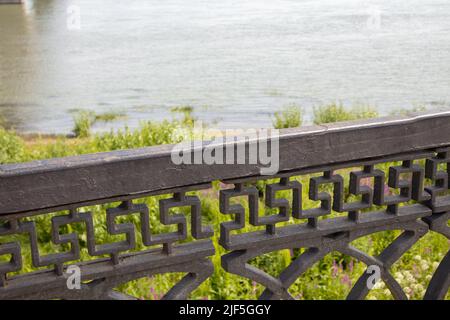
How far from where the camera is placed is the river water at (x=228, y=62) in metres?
16.0

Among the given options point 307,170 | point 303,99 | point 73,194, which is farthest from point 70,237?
point 303,99

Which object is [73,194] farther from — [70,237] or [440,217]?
[440,217]

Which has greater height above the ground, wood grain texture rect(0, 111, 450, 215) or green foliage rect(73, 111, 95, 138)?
wood grain texture rect(0, 111, 450, 215)

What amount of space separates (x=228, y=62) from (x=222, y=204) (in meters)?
18.7

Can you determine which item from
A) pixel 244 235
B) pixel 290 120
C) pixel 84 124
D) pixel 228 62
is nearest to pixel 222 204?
pixel 244 235

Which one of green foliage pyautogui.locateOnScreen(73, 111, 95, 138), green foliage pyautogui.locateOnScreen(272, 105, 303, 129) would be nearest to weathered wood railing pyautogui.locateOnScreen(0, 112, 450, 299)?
green foliage pyautogui.locateOnScreen(272, 105, 303, 129)

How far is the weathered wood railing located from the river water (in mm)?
12626

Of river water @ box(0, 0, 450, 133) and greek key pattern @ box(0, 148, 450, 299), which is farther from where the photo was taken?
river water @ box(0, 0, 450, 133)

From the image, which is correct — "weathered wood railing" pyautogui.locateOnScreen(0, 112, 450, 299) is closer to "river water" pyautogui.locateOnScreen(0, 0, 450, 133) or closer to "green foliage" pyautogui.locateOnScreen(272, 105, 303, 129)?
"green foliage" pyautogui.locateOnScreen(272, 105, 303, 129)

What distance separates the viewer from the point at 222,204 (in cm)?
126

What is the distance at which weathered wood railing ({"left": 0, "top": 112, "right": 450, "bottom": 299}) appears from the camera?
1.12 m

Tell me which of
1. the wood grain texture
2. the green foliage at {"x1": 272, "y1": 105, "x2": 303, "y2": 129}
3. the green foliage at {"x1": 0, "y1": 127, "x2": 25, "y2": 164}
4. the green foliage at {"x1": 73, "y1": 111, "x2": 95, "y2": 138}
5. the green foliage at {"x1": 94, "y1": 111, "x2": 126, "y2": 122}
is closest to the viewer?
the wood grain texture

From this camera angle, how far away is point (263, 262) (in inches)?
151
